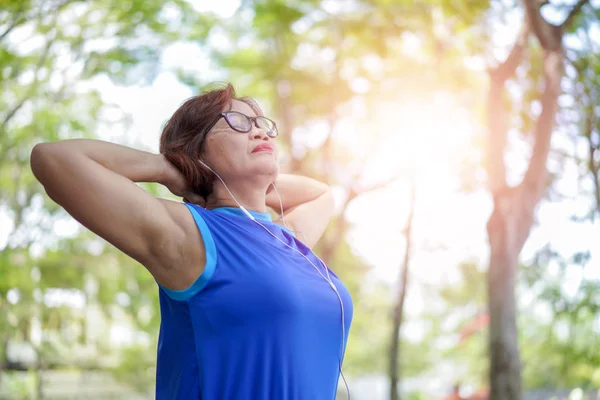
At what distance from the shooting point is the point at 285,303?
1.64 meters

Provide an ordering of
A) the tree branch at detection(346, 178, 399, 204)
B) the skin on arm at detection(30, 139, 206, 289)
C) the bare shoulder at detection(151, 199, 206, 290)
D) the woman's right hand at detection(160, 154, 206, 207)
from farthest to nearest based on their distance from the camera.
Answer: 1. the tree branch at detection(346, 178, 399, 204)
2. the woman's right hand at detection(160, 154, 206, 207)
3. the bare shoulder at detection(151, 199, 206, 290)
4. the skin on arm at detection(30, 139, 206, 289)

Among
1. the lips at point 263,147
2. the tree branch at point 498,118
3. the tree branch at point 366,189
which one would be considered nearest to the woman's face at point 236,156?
the lips at point 263,147

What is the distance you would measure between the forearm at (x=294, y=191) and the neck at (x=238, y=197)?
461 millimetres

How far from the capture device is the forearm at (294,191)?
97.3 inches

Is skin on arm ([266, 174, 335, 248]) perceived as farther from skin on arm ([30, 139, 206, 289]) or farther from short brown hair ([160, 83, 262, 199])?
skin on arm ([30, 139, 206, 289])

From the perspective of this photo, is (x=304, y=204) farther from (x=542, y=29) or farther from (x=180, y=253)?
(x=542, y=29)

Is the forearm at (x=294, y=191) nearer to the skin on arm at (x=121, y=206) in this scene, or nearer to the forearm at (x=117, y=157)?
→ the forearm at (x=117, y=157)

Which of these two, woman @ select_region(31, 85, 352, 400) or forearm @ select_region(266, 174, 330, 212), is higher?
woman @ select_region(31, 85, 352, 400)

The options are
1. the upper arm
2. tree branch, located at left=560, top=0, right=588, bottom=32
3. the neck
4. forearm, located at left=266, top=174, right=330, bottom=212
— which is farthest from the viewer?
tree branch, located at left=560, top=0, right=588, bottom=32

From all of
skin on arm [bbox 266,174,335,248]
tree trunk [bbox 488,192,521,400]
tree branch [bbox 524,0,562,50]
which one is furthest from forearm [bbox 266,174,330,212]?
tree trunk [bbox 488,192,521,400]

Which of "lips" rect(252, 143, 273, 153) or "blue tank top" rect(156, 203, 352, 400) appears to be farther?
"lips" rect(252, 143, 273, 153)

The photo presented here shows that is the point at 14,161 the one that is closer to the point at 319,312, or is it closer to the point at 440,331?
the point at 319,312

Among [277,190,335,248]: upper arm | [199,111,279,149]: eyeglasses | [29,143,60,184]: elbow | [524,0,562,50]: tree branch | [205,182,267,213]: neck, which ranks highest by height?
[29,143,60,184]: elbow

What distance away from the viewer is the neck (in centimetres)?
192
